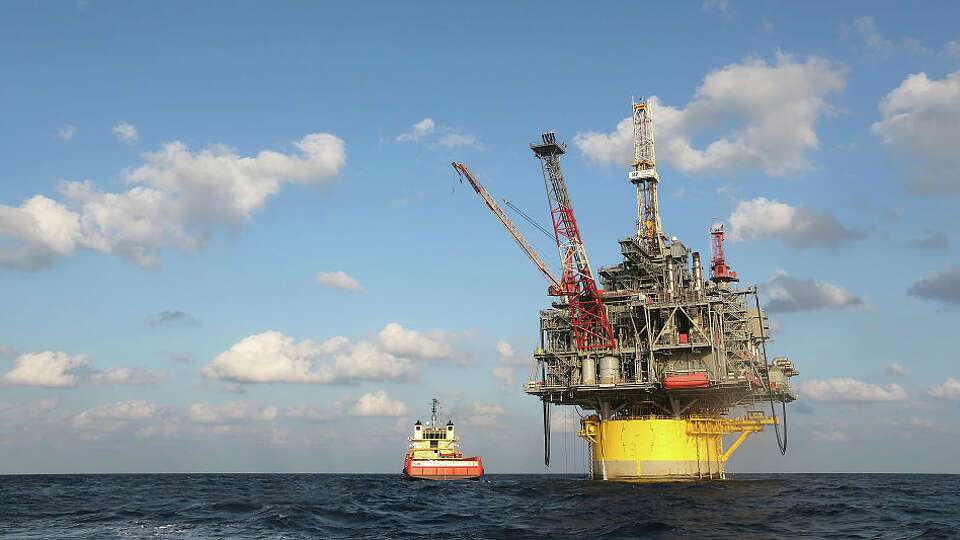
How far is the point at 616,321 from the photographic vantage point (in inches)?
2660

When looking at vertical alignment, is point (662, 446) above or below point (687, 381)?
below


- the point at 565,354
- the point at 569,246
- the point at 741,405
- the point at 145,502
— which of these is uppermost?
the point at 569,246

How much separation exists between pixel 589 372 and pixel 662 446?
911cm

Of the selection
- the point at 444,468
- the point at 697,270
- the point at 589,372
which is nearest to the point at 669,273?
the point at 697,270

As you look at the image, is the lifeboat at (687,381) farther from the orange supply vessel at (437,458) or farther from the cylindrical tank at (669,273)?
the orange supply vessel at (437,458)

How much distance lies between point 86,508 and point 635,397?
151 feet

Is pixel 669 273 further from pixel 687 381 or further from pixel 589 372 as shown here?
pixel 589 372

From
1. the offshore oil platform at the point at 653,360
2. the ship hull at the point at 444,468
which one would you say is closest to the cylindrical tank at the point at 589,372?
the offshore oil platform at the point at 653,360

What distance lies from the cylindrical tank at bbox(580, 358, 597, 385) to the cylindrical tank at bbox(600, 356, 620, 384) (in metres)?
0.83

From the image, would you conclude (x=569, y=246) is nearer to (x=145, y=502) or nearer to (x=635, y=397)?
(x=635, y=397)

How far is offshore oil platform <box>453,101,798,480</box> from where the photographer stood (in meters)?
63.3

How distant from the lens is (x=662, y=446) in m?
63.3

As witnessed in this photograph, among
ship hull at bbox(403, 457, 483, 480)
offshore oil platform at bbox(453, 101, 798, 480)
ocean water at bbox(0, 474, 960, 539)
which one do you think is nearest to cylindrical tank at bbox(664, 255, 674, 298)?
offshore oil platform at bbox(453, 101, 798, 480)

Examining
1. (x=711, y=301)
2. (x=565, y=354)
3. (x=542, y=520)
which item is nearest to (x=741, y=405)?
(x=711, y=301)
